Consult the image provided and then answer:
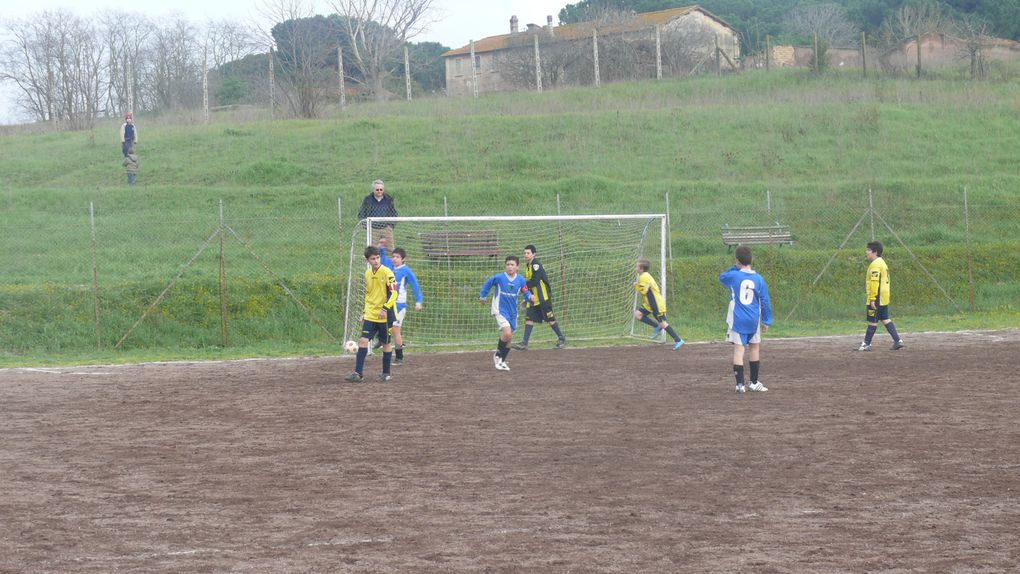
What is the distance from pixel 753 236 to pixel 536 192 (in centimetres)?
681

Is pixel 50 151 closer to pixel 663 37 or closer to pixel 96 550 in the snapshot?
pixel 663 37

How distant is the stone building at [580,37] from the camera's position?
5088 centimetres

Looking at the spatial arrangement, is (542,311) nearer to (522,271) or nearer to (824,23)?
(522,271)

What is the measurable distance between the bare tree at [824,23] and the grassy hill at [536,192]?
18348 mm

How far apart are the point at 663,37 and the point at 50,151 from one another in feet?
91.7

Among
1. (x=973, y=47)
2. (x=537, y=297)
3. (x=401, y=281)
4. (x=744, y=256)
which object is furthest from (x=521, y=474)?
(x=973, y=47)

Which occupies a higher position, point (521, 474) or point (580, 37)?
point (580, 37)

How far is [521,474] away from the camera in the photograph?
8062mm

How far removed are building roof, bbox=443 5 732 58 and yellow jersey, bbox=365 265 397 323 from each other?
35519 millimetres

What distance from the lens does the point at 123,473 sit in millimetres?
8320

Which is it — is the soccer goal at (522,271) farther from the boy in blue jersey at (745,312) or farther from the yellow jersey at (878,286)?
the boy in blue jersey at (745,312)

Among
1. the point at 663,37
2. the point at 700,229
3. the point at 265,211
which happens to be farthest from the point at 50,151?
the point at 663,37

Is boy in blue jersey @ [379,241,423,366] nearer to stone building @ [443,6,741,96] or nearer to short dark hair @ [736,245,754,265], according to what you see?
short dark hair @ [736,245,754,265]

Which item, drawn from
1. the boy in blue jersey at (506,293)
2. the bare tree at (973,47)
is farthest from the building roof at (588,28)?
the boy in blue jersey at (506,293)
